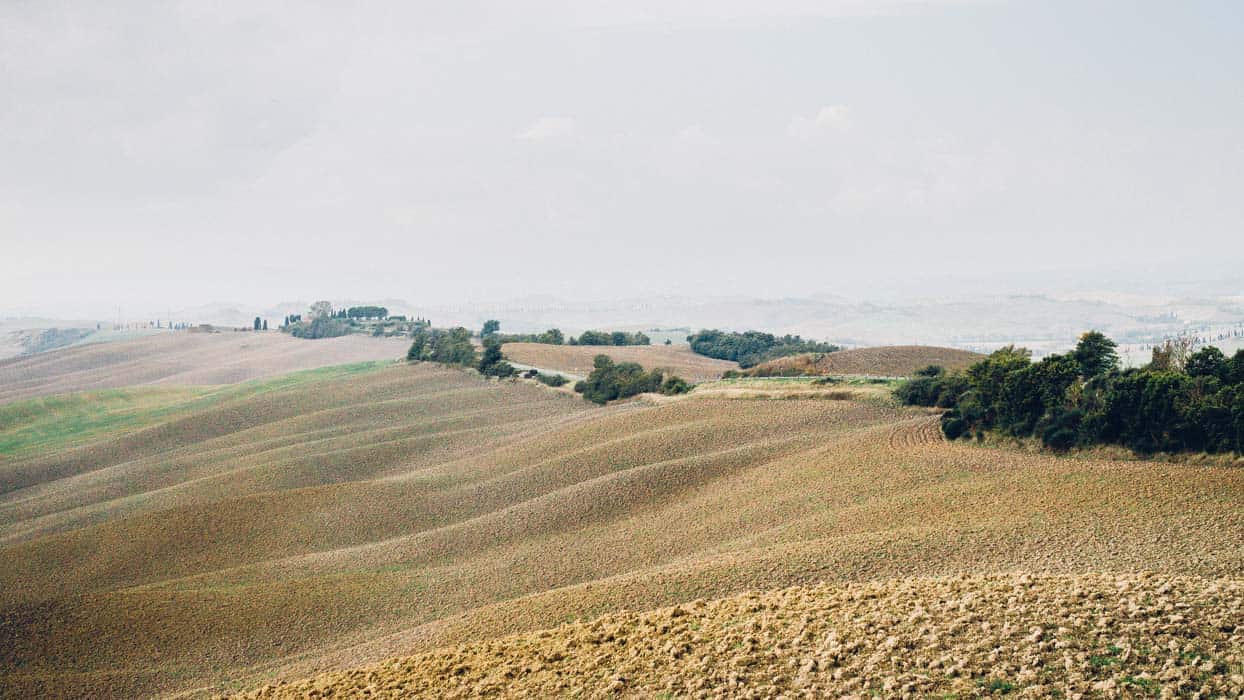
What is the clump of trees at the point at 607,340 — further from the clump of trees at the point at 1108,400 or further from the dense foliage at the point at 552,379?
the clump of trees at the point at 1108,400

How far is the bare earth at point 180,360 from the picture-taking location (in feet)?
397

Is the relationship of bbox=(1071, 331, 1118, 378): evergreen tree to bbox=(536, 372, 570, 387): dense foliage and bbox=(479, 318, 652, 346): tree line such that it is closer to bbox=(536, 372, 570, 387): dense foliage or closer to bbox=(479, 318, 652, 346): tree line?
bbox=(536, 372, 570, 387): dense foliage

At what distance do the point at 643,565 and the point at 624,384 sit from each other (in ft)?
140

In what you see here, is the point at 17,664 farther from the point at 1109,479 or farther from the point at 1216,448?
the point at 1216,448

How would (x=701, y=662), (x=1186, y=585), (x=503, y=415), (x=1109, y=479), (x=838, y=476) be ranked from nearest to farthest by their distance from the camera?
(x=701, y=662), (x=1186, y=585), (x=1109, y=479), (x=838, y=476), (x=503, y=415)

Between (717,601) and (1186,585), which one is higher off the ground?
(1186,585)

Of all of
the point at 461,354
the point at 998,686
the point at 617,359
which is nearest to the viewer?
the point at 998,686

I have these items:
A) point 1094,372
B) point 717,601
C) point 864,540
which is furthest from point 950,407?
point 717,601

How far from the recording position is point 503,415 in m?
63.5

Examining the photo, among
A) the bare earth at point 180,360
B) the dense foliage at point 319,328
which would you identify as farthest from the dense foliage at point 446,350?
the dense foliage at point 319,328

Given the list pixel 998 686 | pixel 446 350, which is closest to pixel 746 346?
pixel 446 350

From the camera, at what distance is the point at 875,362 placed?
71688 millimetres

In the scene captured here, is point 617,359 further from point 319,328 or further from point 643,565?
point 319,328

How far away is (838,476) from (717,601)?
50.8 ft
